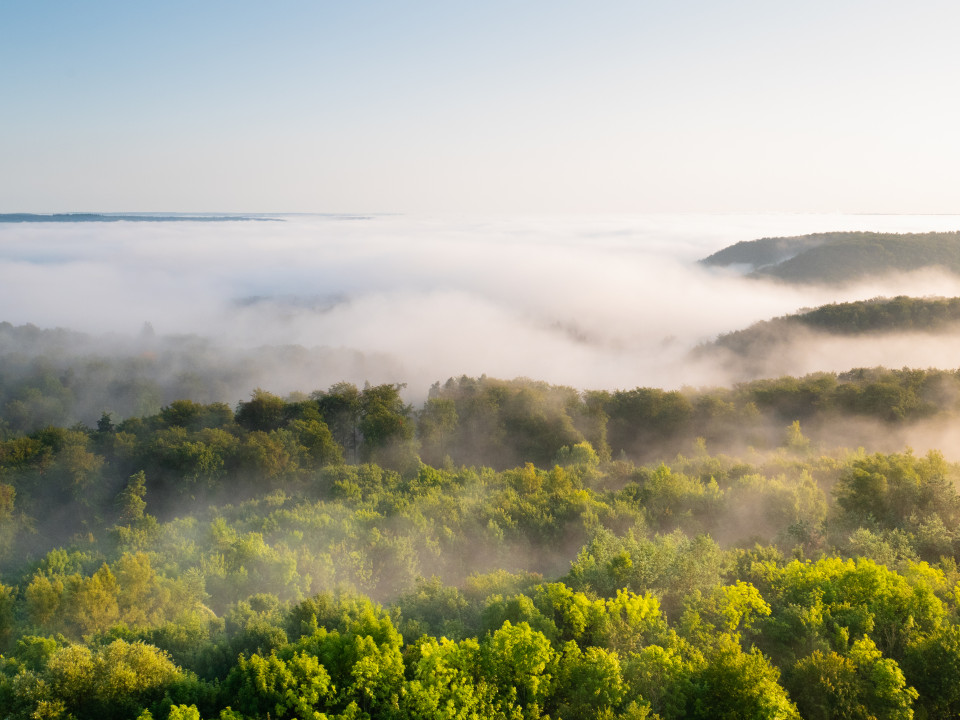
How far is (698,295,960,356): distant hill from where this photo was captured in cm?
8696

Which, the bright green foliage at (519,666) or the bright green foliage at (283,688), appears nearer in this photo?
the bright green foliage at (283,688)

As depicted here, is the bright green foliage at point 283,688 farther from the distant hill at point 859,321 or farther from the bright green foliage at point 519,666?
the distant hill at point 859,321

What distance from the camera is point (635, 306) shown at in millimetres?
194875

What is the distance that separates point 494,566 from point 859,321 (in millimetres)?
84678

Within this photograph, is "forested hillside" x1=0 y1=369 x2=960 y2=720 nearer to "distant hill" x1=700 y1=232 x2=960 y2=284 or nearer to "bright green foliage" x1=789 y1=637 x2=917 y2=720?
"bright green foliage" x1=789 y1=637 x2=917 y2=720

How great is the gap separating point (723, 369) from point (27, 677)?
9602 centimetres

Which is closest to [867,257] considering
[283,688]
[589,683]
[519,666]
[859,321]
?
[859,321]

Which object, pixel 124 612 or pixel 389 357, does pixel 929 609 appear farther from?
pixel 389 357

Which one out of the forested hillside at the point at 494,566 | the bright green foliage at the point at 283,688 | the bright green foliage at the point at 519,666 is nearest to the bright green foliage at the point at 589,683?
the forested hillside at the point at 494,566

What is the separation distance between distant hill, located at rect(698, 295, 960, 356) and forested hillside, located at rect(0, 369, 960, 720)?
3404 centimetres

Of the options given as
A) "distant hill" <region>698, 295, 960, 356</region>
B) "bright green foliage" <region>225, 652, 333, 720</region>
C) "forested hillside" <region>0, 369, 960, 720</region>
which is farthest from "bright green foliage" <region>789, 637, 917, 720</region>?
"distant hill" <region>698, 295, 960, 356</region>

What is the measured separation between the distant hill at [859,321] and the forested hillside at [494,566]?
34041mm

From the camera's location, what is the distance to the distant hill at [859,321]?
87.0 metres

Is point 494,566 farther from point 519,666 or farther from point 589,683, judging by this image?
point 589,683
